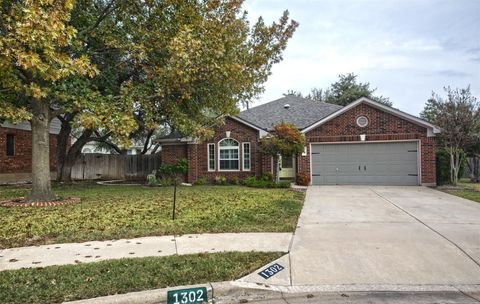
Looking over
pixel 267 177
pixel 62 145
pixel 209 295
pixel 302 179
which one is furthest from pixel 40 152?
pixel 302 179

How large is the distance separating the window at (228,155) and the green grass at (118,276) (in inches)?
535

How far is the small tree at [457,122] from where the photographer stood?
15.8 m

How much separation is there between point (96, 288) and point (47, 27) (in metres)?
5.97

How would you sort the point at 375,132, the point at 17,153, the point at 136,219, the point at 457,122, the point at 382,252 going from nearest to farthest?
the point at 382,252, the point at 136,219, the point at 457,122, the point at 375,132, the point at 17,153

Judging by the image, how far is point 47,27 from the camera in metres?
7.59

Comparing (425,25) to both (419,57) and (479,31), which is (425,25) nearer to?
(479,31)

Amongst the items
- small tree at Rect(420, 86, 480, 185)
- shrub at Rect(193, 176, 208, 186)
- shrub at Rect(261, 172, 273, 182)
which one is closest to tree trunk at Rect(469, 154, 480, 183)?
small tree at Rect(420, 86, 480, 185)

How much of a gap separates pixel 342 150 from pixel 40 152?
512 inches

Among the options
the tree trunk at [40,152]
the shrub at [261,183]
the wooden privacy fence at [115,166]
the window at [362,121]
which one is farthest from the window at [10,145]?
the window at [362,121]

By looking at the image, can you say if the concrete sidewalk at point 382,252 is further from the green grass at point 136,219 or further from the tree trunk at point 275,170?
the tree trunk at point 275,170

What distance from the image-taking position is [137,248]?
232 inches

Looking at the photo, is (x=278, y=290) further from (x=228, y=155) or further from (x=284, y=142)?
(x=228, y=155)

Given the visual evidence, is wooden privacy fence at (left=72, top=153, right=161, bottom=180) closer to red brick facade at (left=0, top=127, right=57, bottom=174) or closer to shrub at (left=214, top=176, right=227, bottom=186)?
red brick facade at (left=0, top=127, right=57, bottom=174)

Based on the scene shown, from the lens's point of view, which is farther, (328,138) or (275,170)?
(275,170)
